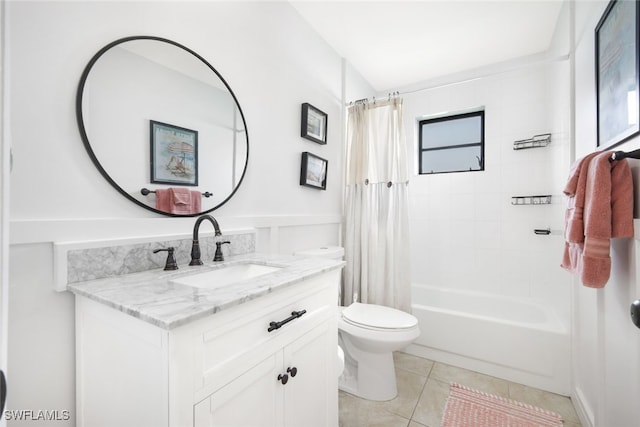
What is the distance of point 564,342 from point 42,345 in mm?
2631

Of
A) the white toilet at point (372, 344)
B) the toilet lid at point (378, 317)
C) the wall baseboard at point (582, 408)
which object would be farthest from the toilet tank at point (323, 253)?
the wall baseboard at point (582, 408)

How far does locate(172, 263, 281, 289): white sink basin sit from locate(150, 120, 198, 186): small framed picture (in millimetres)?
416

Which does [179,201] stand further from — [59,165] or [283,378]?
[283,378]

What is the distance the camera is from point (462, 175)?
9.29ft

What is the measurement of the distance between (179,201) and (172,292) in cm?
53

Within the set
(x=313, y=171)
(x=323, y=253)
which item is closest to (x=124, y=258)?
(x=323, y=253)

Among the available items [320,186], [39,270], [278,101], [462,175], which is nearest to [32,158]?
[39,270]

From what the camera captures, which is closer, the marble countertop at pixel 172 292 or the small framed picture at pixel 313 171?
the marble countertop at pixel 172 292

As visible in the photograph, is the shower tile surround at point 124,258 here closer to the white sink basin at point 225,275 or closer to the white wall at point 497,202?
the white sink basin at point 225,275

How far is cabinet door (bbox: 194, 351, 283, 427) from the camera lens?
0.77m

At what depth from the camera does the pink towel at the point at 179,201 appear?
3.96 ft

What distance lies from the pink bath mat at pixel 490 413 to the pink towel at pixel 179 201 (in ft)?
5.68

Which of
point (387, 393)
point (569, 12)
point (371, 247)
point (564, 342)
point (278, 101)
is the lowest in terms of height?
point (387, 393)

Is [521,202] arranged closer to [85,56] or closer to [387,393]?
[387,393]
